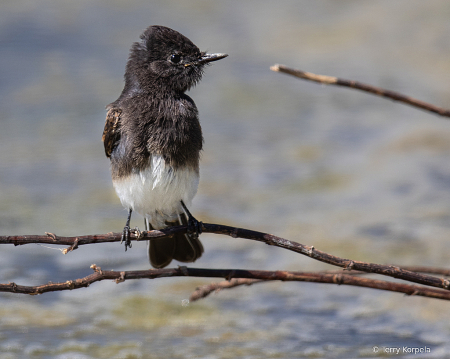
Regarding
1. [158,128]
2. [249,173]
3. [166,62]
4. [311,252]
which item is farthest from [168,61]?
[249,173]

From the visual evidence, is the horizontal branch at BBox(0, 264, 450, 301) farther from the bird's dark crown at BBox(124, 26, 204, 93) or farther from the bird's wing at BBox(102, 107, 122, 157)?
the bird's dark crown at BBox(124, 26, 204, 93)

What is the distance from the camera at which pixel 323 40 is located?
412 inches

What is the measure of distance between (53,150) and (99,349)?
3.75 m

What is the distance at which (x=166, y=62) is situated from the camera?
4.20 m

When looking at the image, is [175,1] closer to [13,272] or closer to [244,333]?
[13,272]

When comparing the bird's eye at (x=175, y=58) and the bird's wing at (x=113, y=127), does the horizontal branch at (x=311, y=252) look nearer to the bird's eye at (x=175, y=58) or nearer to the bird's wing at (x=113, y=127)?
the bird's wing at (x=113, y=127)

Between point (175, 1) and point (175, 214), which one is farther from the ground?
point (175, 1)

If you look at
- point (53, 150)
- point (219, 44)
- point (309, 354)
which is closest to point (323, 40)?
point (219, 44)

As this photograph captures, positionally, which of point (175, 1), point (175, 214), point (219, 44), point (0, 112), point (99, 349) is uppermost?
point (175, 1)

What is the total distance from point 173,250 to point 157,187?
60cm

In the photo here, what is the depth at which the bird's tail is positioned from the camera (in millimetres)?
4461

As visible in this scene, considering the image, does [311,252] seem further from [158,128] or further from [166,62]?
[166,62]

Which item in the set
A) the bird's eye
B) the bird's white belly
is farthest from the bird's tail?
the bird's eye

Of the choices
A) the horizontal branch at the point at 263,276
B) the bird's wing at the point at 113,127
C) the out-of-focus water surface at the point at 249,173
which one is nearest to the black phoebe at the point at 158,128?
the bird's wing at the point at 113,127
